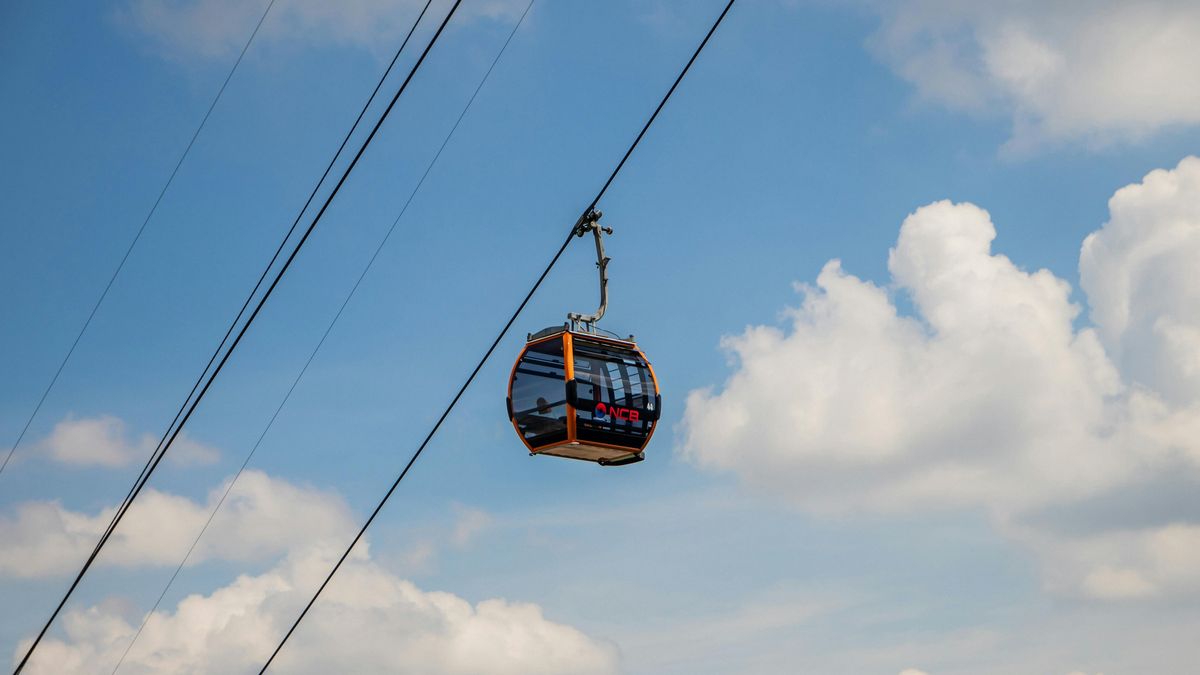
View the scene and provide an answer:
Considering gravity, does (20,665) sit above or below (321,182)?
below

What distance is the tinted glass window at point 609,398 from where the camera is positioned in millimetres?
22953

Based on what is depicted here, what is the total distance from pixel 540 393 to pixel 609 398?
1.19 metres

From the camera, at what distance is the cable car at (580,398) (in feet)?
75.2

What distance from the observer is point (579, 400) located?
22.8 m

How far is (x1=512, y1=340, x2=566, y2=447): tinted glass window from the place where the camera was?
23.1m

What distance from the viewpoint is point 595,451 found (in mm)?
23469

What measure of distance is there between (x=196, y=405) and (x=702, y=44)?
975 cm

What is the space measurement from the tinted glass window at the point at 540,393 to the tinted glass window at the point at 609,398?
35 cm

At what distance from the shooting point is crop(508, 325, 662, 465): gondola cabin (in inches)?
902

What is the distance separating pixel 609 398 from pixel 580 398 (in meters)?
0.64

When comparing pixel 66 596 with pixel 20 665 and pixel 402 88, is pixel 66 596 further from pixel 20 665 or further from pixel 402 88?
pixel 402 88

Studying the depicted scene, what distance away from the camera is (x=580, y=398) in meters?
22.9

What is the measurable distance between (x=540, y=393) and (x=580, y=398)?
→ 2.85ft

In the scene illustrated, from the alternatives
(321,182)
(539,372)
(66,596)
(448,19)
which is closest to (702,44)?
(448,19)
